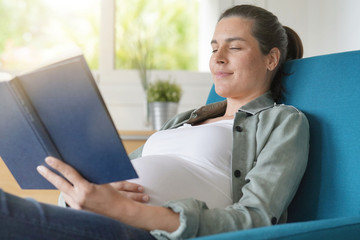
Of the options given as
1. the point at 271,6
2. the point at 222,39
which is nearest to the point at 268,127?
the point at 222,39

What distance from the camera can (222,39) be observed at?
5.34ft

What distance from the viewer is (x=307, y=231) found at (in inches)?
39.0

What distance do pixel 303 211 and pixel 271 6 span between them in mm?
2290

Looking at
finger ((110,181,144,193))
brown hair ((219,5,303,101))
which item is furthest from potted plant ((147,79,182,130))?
finger ((110,181,144,193))

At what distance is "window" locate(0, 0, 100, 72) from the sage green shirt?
2.23 meters

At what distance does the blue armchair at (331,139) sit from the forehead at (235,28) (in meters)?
0.24

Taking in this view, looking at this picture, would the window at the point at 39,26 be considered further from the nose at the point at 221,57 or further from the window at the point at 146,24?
the nose at the point at 221,57

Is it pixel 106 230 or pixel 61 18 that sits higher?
pixel 61 18

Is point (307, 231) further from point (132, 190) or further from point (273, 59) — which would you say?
point (273, 59)

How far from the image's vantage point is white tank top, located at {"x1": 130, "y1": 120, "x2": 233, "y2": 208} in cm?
133

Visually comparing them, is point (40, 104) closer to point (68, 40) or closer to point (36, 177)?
point (36, 177)

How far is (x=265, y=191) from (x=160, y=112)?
159cm

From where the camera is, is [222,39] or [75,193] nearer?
[75,193]

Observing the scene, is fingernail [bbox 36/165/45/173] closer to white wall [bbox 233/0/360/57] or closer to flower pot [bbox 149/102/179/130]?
flower pot [bbox 149/102/179/130]
